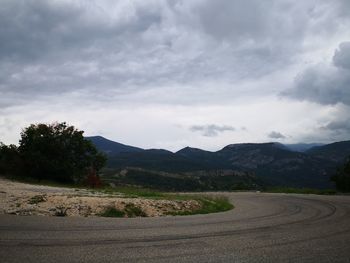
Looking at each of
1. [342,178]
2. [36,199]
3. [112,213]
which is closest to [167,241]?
[112,213]

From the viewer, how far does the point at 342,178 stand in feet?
263

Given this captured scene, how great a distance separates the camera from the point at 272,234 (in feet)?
45.0

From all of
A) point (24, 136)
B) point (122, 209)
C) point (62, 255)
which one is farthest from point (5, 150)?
point (62, 255)

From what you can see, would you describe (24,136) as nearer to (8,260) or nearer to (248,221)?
(248,221)

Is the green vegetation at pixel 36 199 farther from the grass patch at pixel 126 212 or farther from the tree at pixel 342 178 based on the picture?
the tree at pixel 342 178

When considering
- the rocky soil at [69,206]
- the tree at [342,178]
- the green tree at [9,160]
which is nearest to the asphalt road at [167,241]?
the rocky soil at [69,206]

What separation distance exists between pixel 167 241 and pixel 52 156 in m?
56.8

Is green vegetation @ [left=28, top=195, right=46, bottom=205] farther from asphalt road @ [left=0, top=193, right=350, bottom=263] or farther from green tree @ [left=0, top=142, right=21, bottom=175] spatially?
green tree @ [left=0, top=142, right=21, bottom=175]

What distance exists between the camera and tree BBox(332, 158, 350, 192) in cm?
7849

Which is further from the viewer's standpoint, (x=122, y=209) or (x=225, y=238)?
(x=122, y=209)

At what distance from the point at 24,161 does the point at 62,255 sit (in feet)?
183

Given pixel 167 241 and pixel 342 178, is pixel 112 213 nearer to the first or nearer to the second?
pixel 167 241

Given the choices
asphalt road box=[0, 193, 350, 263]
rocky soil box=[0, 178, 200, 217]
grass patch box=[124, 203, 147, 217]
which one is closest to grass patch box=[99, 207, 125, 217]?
rocky soil box=[0, 178, 200, 217]

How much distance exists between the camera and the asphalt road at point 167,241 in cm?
966
